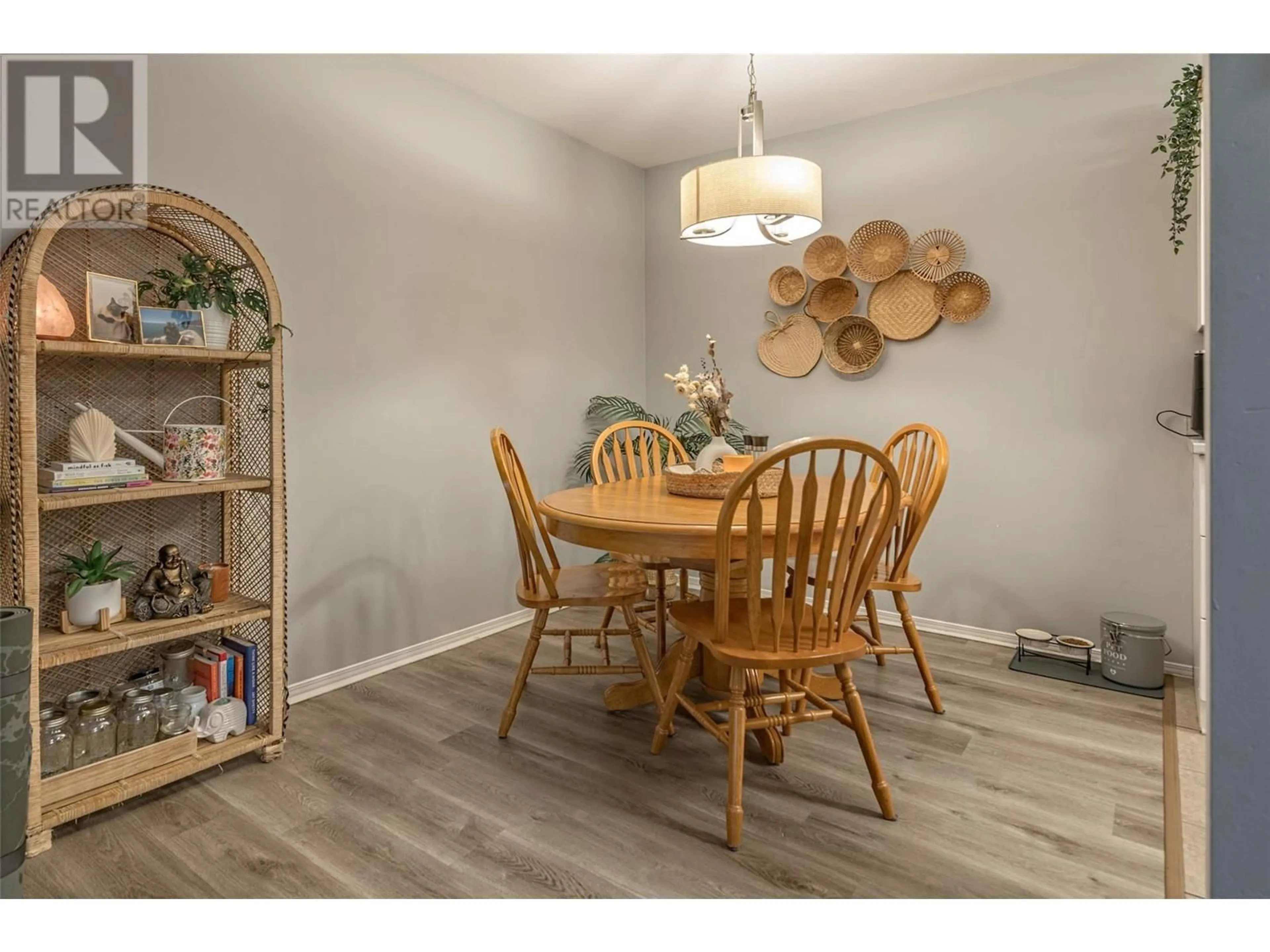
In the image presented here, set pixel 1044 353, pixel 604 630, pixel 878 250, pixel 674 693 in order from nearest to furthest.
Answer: pixel 674 693 → pixel 604 630 → pixel 1044 353 → pixel 878 250

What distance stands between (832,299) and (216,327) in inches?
108

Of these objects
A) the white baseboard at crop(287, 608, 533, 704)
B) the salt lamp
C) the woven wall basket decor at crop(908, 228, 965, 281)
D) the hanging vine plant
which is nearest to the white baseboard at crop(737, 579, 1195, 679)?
the white baseboard at crop(287, 608, 533, 704)

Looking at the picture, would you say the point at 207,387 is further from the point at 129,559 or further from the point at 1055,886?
the point at 1055,886

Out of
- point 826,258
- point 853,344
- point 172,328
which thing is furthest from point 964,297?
point 172,328

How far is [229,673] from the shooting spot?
2150 mm

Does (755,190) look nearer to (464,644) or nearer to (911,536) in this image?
(911,536)

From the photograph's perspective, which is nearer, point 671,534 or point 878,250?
point 671,534

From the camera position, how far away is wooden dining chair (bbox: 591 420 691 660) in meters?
2.62

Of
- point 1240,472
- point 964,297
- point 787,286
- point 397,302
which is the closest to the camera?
point 1240,472

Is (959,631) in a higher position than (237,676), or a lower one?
lower

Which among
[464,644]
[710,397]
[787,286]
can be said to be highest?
[787,286]

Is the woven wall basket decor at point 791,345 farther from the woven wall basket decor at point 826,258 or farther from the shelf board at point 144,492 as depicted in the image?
Result: the shelf board at point 144,492

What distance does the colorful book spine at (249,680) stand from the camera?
215 cm
